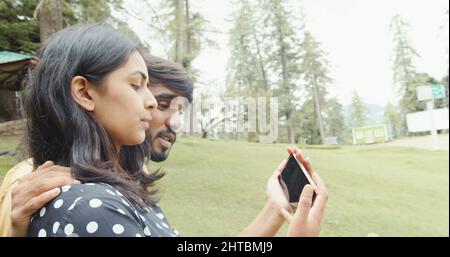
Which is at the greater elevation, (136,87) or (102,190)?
(136,87)

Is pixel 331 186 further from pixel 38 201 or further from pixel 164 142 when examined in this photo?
pixel 38 201

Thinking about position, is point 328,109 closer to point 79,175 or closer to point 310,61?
point 310,61

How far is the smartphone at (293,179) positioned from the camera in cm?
43

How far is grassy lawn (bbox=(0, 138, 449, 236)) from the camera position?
98cm

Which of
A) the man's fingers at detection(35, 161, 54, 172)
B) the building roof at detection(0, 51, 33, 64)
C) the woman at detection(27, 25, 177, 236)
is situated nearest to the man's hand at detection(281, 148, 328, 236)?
the woman at detection(27, 25, 177, 236)

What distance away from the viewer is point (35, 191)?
0.35 metres

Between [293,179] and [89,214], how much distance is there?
0.23 metres

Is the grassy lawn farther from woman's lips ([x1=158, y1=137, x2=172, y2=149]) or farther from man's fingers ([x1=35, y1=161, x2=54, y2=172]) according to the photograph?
man's fingers ([x1=35, y1=161, x2=54, y2=172])

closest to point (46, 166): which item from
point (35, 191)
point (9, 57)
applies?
point (35, 191)

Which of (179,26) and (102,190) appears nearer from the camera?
(102,190)

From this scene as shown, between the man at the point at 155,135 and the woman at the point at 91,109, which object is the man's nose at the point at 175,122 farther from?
the woman at the point at 91,109

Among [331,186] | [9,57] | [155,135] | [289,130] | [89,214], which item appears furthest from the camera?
[331,186]
